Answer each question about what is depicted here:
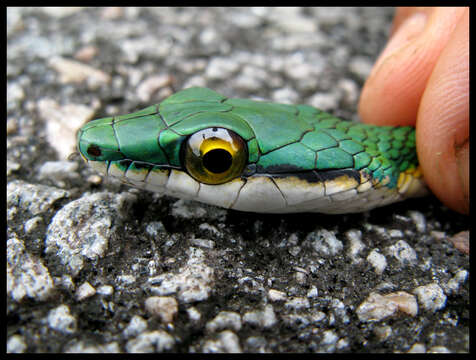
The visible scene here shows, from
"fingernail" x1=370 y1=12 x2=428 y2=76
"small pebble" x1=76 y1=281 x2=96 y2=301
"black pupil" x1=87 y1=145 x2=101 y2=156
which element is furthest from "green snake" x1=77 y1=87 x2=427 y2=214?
"fingernail" x1=370 y1=12 x2=428 y2=76

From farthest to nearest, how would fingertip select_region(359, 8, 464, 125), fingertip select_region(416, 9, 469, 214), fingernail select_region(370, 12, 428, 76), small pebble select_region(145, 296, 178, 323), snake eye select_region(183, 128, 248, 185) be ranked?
fingernail select_region(370, 12, 428, 76) → fingertip select_region(359, 8, 464, 125) → fingertip select_region(416, 9, 469, 214) → snake eye select_region(183, 128, 248, 185) → small pebble select_region(145, 296, 178, 323)

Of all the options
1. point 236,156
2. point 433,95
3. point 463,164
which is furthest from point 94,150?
point 463,164

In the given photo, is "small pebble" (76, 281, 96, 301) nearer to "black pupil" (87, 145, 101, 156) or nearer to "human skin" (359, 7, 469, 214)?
"black pupil" (87, 145, 101, 156)

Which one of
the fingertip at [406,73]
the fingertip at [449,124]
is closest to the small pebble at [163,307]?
the fingertip at [449,124]

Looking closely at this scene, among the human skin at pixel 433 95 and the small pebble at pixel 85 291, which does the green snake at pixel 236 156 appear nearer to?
the human skin at pixel 433 95
